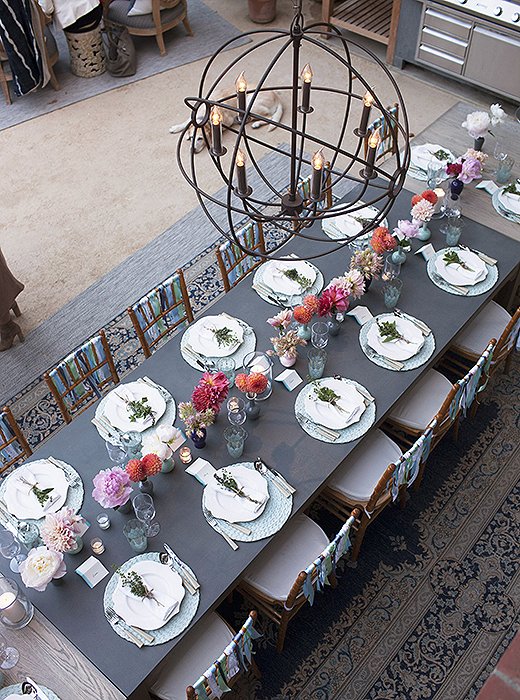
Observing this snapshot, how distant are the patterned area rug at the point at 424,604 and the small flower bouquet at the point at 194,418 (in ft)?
3.06

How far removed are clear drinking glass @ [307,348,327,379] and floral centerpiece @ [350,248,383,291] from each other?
54cm

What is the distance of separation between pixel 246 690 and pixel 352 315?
181cm

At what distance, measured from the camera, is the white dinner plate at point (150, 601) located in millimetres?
2557

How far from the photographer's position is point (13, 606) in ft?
8.30

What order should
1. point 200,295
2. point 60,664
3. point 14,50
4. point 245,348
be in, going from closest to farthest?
point 60,664, point 245,348, point 200,295, point 14,50

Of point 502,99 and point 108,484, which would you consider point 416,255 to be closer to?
point 108,484

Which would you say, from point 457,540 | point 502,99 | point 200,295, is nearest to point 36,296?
point 200,295

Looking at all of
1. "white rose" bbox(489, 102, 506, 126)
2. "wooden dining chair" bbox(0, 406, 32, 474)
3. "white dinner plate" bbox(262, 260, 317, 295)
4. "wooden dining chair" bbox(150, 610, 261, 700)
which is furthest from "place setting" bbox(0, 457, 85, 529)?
"white rose" bbox(489, 102, 506, 126)

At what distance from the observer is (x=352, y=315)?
138 inches

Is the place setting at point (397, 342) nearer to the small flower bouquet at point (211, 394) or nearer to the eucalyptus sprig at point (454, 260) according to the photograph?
the eucalyptus sprig at point (454, 260)

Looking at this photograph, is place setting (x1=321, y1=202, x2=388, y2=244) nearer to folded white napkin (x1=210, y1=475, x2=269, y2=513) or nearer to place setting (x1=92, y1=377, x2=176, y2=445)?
place setting (x1=92, y1=377, x2=176, y2=445)

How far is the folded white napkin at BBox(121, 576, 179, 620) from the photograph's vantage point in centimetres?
257

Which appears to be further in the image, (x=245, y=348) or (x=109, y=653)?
(x=245, y=348)

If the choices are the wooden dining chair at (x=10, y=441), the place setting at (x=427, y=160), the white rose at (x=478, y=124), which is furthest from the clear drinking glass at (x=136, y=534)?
the white rose at (x=478, y=124)
